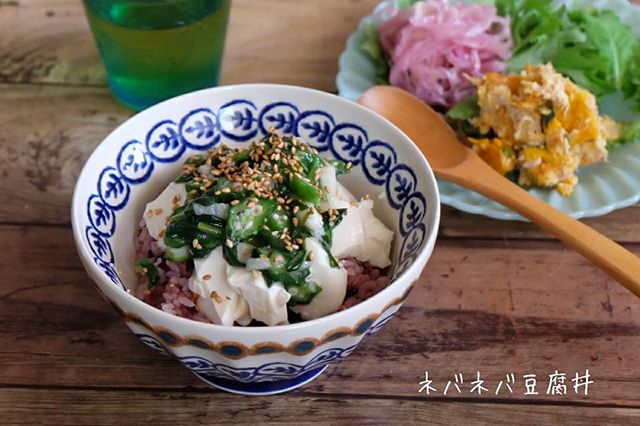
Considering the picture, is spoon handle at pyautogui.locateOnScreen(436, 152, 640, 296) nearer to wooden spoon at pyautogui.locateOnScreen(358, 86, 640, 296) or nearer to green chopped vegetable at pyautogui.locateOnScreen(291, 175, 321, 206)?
wooden spoon at pyautogui.locateOnScreen(358, 86, 640, 296)

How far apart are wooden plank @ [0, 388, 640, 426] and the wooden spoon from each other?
0.21m

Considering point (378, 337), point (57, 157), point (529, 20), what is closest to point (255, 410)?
point (378, 337)

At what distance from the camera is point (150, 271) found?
0.98m

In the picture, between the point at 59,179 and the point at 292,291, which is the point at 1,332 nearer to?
the point at 59,179

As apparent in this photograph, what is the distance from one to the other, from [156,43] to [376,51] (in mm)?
486

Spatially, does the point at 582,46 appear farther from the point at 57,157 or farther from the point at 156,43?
the point at 57,157

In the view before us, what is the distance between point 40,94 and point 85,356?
0.71 meters

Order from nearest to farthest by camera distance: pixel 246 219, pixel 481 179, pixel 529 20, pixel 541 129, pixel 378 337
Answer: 1. pixel 246 219
2. pixel 378 337
3. pixel 481 179
4. pixel 541 129
5. pixel 529 20

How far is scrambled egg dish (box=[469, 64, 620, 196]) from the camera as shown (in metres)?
1.30

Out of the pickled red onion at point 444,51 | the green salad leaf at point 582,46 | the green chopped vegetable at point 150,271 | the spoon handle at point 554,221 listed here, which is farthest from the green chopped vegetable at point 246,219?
the green salad leaf at point 582,46

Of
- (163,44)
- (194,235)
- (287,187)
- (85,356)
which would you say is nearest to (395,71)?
(163,44)

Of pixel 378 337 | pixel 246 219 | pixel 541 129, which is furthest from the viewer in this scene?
pixel 541 129

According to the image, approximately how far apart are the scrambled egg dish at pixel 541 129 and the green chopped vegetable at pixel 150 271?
67cm

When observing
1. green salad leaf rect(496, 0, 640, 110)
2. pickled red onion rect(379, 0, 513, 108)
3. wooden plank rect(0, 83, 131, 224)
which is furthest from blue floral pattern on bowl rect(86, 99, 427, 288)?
green salad leaf rect(496, 0, 640, 110)
